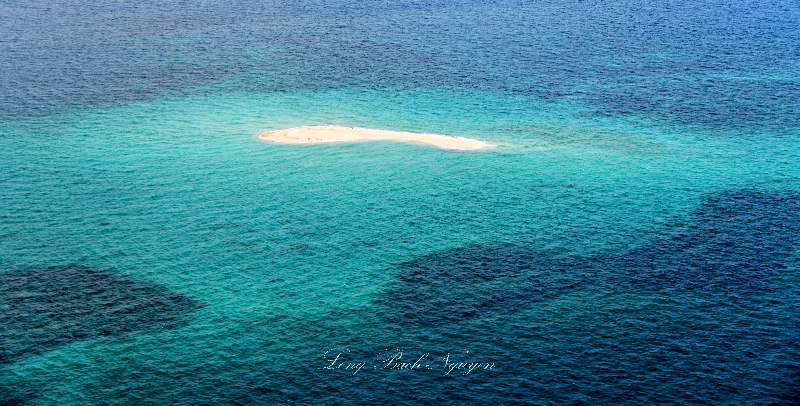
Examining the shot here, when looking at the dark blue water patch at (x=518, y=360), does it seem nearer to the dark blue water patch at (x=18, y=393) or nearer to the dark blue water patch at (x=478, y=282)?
the dark blue water patch at (x=478, y=282)

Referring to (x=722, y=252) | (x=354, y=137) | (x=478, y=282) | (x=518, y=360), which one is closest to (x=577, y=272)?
(x=478, y=282)

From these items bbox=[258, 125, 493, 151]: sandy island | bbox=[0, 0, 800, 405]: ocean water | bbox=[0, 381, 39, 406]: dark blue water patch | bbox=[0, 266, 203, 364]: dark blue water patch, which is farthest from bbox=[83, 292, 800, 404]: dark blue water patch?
bbox=[258, 125, 493, 151]: sandy island

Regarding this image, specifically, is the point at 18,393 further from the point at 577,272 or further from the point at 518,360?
the point at 577,272

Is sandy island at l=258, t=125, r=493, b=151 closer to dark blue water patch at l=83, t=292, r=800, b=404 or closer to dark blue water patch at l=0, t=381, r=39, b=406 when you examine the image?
dark blue water patch at l=83, t=292, r=800, b=404

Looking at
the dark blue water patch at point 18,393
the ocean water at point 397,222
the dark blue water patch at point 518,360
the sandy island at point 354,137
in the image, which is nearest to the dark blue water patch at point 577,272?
the ocean water at point 397,222

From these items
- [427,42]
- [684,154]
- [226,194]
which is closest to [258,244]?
[226,194]

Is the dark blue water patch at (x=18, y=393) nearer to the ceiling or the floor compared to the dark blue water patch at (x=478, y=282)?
nearer to the floor

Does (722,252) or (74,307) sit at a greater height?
(722,252)
